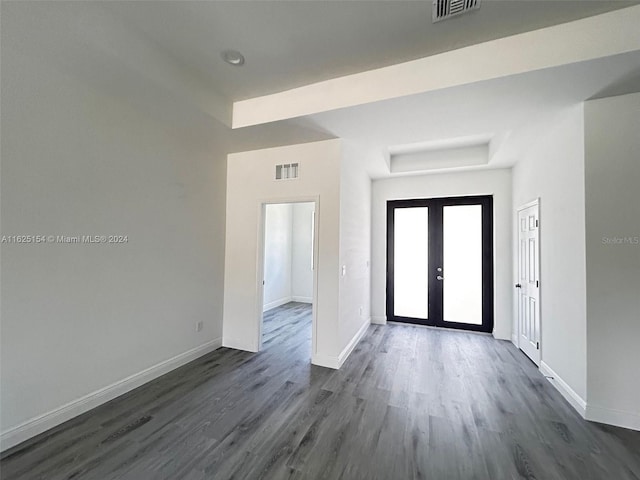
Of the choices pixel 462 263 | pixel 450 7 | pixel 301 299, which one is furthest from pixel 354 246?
pixel 301 299

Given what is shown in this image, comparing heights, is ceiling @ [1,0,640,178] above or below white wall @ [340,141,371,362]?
above

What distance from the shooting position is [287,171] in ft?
12.2

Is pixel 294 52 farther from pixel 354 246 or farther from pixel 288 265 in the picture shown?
pixel 288 265

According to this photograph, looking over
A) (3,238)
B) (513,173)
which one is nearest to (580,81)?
(513,173)

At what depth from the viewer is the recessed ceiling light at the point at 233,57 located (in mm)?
2366

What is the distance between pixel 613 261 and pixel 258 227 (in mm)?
3907

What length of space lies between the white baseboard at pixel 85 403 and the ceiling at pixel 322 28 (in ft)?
10.6

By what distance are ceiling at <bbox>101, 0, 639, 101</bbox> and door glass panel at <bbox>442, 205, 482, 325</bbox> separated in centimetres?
333

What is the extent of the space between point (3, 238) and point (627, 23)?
15.8 ft

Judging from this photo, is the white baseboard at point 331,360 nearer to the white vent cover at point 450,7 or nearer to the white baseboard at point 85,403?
the white baseboard at point 85,403

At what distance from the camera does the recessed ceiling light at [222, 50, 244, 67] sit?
2.37 metres

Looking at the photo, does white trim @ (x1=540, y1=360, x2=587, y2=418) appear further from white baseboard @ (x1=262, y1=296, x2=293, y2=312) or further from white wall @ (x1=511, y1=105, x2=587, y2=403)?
white baseboard @ (x1=262, y1=296, x2=293, y2=312)

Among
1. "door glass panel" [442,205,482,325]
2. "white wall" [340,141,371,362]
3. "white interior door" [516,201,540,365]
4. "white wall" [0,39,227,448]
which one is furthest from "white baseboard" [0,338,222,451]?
"white interior door" [516,201,540,365]

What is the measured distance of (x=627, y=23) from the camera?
186 cm
